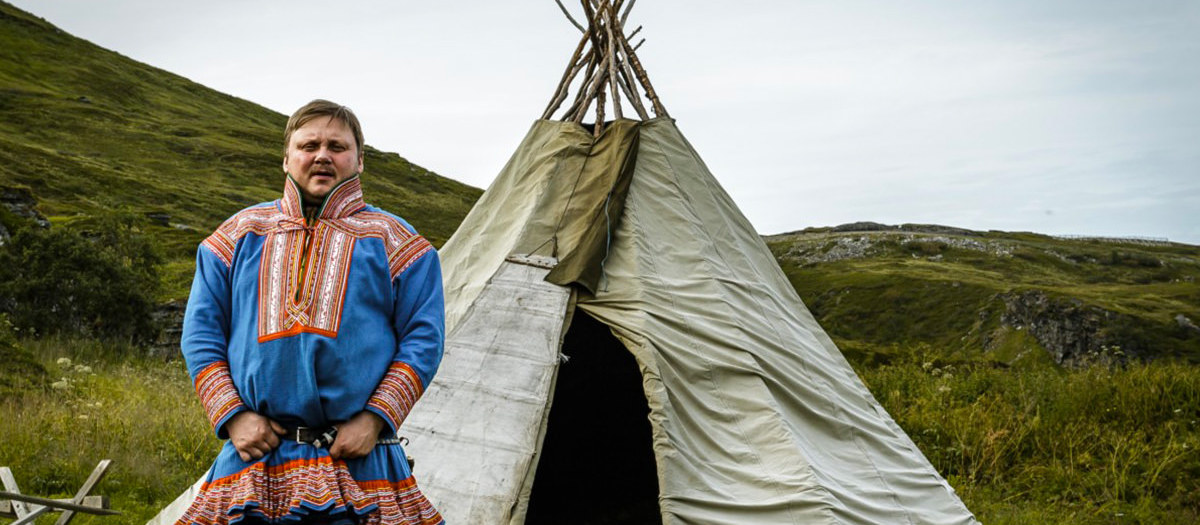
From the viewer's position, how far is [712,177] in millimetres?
6219

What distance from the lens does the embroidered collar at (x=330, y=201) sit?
2268 mm

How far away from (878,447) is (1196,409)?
3.61 meters

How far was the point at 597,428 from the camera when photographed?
25.6ft

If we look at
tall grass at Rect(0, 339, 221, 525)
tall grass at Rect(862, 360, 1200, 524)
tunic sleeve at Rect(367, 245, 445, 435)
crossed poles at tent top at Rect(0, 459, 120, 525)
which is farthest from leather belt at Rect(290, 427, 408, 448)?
tall grass at Rect(862, 360, 1200, 524)

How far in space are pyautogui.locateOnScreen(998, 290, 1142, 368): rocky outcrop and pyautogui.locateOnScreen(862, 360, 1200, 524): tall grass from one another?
55.8 ft

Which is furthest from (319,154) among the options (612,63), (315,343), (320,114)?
(612,63)

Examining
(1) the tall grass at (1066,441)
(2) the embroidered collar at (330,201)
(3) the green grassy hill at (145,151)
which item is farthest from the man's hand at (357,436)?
(3) the green grassy hill at (145,151)

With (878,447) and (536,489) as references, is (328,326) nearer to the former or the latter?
(878,447)

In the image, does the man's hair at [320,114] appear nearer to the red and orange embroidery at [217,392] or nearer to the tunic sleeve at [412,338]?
the tunic sleeve at [412,338]

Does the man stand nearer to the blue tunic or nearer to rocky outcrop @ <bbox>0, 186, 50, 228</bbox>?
the blue tunic

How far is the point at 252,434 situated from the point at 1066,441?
6.56 m

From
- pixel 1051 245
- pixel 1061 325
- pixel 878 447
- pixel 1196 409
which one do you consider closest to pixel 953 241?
pixel 1051 245

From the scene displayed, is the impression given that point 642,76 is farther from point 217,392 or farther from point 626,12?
point 217,392

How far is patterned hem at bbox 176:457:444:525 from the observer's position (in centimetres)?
199
